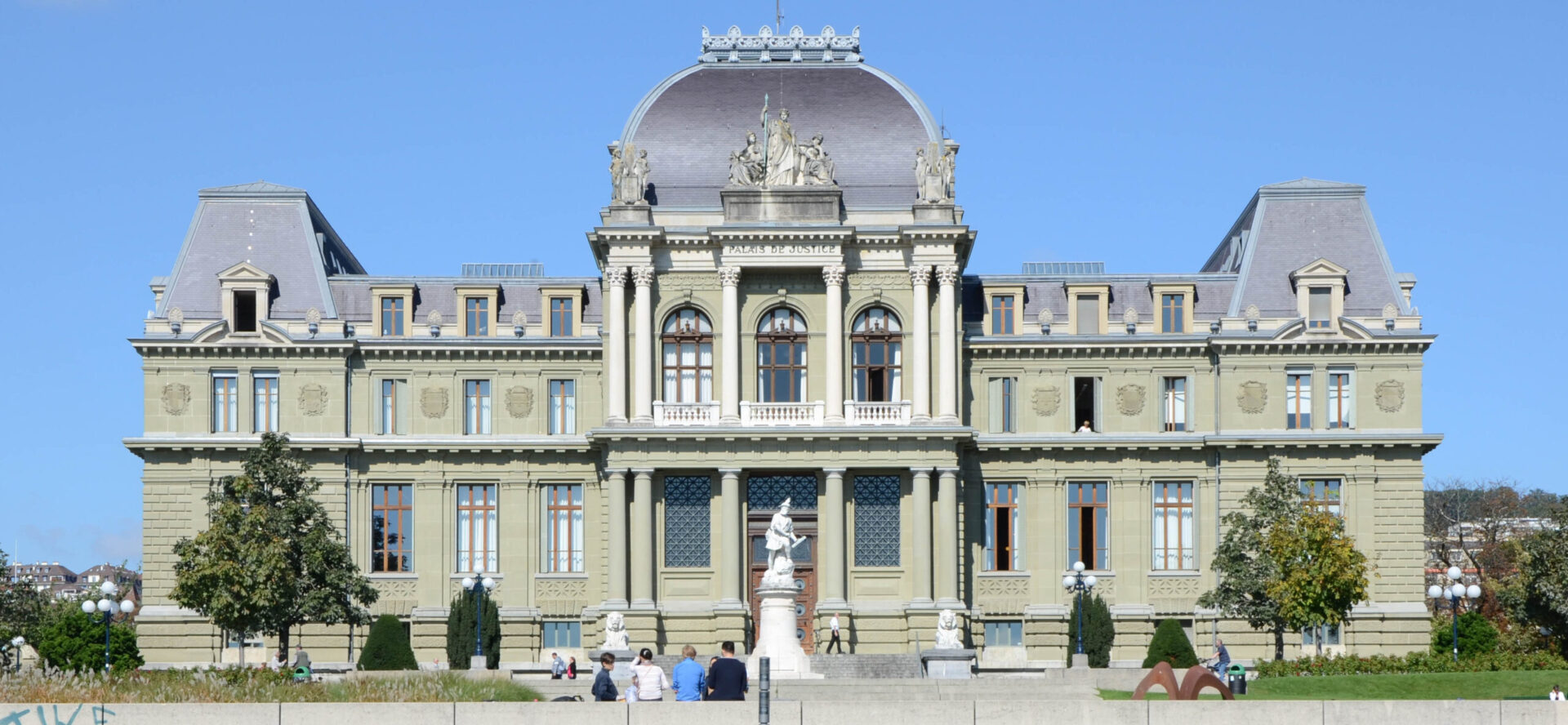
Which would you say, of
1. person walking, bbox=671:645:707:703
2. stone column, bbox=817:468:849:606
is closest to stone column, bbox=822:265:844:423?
stone column, bbox=817:468:849:606

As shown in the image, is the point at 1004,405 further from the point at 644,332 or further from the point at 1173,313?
the point at 644,332

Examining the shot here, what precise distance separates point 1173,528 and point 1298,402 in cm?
570

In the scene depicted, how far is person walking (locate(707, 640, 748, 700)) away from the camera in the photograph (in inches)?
1470

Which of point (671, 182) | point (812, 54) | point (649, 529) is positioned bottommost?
point (649, 529)

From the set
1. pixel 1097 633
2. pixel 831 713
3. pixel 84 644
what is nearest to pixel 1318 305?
pixel 1097 633

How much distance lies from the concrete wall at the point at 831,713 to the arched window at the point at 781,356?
103ft

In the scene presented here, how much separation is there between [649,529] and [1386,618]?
23359mm

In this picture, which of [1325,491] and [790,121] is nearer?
[1325,491]

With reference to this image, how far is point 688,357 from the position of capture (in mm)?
69688

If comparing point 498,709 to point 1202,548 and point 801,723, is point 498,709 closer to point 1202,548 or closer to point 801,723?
point 801,723

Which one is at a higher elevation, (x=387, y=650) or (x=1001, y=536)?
(x=1001, y=536)

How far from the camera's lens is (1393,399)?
70.4m

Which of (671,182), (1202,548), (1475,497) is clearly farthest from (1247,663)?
(1475,497)

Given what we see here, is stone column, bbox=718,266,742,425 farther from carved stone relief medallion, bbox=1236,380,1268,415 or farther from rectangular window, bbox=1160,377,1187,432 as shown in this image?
carved stone relief medallion, bbox=1236,380,1268,415
